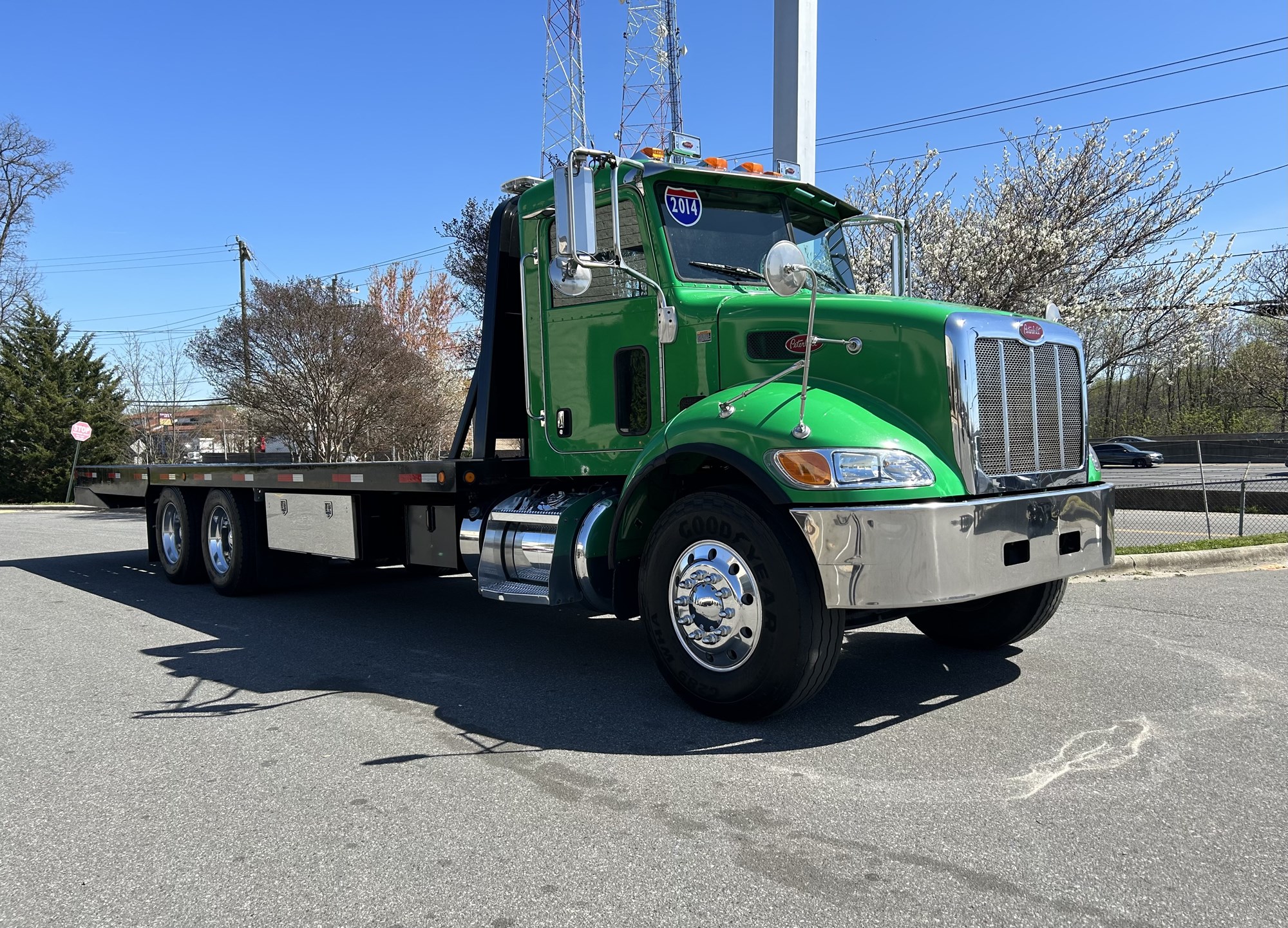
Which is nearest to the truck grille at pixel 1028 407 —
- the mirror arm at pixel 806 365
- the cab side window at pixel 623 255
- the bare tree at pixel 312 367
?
the mirror arm at pixel 806 365

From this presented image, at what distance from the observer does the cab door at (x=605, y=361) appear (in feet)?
17.2

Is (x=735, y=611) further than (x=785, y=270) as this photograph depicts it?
Yes

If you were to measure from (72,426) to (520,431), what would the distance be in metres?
28.3

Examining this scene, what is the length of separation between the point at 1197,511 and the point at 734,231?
1362 centimetres

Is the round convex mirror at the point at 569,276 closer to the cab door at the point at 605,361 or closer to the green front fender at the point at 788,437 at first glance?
the cab door at the point at 605,361

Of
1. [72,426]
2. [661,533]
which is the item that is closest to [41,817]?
[661,533]

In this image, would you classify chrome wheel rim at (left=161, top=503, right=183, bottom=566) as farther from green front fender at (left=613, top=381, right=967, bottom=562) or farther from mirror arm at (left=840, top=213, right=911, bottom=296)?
mirror arm at (left=840, top=213, right=911, bottom=296)

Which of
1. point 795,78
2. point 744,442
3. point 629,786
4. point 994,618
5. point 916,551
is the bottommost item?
point 629,786

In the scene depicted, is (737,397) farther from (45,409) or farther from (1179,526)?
(45,409)

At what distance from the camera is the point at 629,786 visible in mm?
3643

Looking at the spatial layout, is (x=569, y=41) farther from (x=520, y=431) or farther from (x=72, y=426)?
(x=520, y=431)

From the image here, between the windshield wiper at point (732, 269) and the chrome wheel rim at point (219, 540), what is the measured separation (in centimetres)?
546

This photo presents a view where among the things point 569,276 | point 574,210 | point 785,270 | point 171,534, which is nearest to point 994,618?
point 785,270

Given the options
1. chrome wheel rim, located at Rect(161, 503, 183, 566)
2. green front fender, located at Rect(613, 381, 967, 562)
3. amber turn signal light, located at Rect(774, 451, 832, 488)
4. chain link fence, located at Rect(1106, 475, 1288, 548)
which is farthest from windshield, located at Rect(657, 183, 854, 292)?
chain link fence, located at Rect(1106, 475, 1288, 548)
